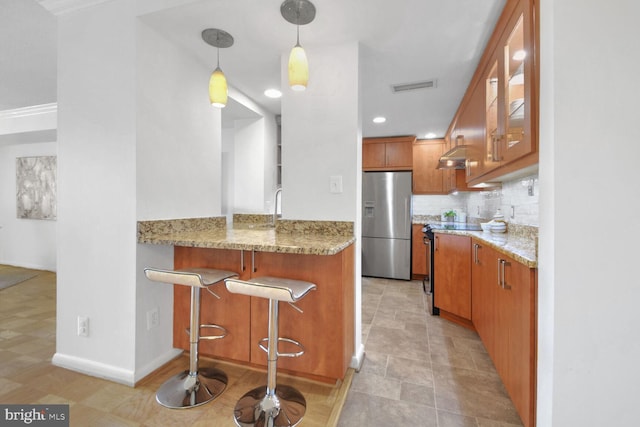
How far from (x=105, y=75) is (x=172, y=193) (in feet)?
2.68

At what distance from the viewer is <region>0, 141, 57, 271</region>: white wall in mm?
4573

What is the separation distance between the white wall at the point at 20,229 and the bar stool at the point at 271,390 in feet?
16.4

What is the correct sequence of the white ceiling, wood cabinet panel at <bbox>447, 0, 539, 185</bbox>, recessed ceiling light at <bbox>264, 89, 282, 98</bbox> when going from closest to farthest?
wood cabinet panel at <bbox>447, 0, 539, 185</bbox> < the white ceiling < recessed ceiling light at <bbox>264, 89, 282, 98</bbox>

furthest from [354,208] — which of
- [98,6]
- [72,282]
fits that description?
[98,6]

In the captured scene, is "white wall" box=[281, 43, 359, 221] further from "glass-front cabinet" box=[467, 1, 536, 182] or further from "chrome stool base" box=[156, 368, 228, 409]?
"chrome stool base" box=[156, 368, 228, 409]

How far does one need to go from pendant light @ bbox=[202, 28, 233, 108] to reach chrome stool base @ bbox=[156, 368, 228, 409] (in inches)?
65.8

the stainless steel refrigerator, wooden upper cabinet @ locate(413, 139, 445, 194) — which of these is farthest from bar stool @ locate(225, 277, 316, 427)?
wooden upper cabinet @ locate(413, 139, 445, 194)

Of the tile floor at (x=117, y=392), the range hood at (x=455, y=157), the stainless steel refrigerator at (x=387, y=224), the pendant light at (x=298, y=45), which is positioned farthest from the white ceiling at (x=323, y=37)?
the tile floor at (x=117, y=392)

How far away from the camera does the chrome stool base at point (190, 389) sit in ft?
5.04

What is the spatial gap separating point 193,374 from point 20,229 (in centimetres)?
548

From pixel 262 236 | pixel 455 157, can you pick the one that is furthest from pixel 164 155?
pixel 455 157

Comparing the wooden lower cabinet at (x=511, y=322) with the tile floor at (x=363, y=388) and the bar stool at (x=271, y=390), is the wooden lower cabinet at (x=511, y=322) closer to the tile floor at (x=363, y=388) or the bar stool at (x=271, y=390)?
the tile floor at (x=363, y=388)

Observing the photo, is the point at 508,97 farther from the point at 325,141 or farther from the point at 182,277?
the point at 182,277

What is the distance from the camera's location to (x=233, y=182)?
12.5 feet
